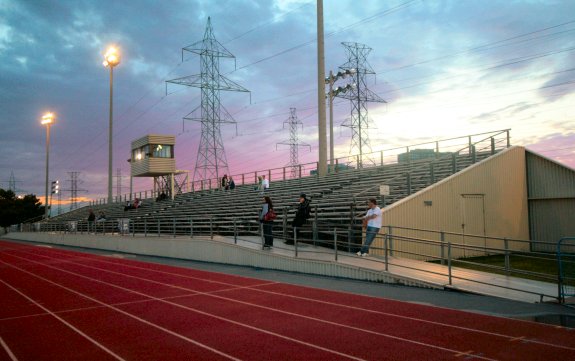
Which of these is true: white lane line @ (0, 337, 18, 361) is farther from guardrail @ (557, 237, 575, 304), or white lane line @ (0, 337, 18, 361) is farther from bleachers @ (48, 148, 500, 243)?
bleachers @ (48, 148, 500, 243)

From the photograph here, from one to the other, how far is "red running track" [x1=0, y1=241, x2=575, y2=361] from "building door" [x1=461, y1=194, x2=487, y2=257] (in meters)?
8.19

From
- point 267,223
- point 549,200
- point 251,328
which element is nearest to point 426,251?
point 267,223

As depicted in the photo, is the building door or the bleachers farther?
the bleachers

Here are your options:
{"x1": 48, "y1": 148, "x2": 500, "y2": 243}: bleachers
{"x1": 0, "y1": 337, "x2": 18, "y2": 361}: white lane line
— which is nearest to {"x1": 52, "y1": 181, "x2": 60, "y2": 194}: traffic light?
{"x1": 48, "y1": 148, "x2": 500, "y2": 243}: bleachers

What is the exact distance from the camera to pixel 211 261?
58.2 ft

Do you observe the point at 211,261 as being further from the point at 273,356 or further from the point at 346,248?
the point at 273,356

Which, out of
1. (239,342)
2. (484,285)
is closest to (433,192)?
(484,285)

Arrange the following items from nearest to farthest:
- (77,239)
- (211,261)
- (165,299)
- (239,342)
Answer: (239,342) → (165,299) → (211,261) → (77,239)

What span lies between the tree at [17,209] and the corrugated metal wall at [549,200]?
8387 centimetres

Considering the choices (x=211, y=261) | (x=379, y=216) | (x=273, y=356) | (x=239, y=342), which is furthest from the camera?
(x=211, y=261)

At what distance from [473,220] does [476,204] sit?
62 centimetres

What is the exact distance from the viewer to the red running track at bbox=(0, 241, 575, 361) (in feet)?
19.7

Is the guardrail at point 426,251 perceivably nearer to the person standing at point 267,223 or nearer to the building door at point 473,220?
the building door at point 473,220

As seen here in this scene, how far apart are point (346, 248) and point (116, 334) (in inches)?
370
